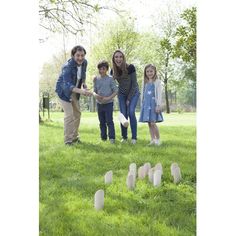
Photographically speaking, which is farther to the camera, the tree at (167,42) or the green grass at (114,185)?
the tree at (167,42)

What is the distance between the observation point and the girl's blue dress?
1.91m

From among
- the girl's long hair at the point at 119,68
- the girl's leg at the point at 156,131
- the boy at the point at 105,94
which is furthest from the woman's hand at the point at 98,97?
the girl's leg at the point at 156,131

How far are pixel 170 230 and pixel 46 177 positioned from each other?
1.77 feet

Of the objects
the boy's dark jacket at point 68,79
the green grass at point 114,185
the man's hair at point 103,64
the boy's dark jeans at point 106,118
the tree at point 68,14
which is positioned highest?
the tree at point 68,14

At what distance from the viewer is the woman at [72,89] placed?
196 centimetres

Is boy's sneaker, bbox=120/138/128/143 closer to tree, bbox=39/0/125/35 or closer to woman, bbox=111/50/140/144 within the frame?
woman, bbox=111/50/140/144

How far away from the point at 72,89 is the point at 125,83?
0.72 feet

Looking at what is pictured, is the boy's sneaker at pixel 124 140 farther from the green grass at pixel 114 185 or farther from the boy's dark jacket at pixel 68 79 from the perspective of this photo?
the boy's dark jacket at pixel 68 79

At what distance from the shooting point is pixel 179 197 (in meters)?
1.76

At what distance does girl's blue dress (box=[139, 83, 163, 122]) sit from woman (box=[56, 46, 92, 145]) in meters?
0.22

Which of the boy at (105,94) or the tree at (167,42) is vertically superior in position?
the tree at (167,42)

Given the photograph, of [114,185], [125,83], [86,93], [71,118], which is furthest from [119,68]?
[114,185]
